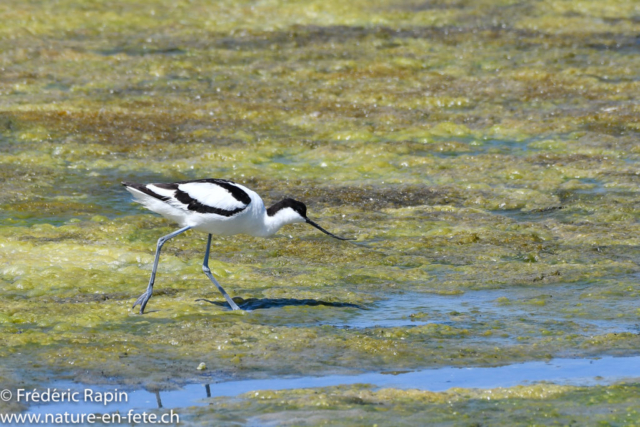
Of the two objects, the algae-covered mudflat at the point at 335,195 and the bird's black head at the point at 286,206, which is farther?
the bird's black head at the point at 286,206

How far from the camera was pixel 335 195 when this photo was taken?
945 centimetres

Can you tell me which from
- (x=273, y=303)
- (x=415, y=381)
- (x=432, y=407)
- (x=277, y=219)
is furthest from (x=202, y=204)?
(x=432, y=407)

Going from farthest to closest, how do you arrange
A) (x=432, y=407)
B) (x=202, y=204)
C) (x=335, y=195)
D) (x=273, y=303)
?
(x=335, y=195) → (x=273, y=303) → (x=202, y=204) → (x=432, y=407)

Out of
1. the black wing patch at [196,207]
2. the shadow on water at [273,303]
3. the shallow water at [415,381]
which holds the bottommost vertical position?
the shallow water at [415,381]

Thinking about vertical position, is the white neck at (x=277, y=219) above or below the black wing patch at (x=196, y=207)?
below

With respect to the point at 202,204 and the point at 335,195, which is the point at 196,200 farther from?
the point at 335,195

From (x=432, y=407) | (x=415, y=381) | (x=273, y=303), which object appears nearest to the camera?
(x=432, y=407)

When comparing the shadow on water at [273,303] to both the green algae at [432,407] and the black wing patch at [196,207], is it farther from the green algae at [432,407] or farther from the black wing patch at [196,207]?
the green algae at [432,407]

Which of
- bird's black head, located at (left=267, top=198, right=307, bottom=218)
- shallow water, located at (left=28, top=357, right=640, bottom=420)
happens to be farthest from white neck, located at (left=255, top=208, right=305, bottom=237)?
shallow water, located at (left=28, top=357, right=640, bottom=420)

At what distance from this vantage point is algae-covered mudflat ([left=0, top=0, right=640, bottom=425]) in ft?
18.3

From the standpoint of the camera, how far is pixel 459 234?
27.2 ft

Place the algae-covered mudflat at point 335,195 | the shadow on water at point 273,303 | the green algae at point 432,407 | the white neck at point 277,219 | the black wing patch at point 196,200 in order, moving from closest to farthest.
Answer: the green algae at point 432,407 → the algae-covered mudflat at point 335,195 → the black wing patch at point 196,200 → the shadow on water at point 273,303 → the white neck at point 277,219

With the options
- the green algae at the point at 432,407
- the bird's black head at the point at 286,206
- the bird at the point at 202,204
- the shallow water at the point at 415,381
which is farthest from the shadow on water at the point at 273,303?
the green algae at the point at 432,407

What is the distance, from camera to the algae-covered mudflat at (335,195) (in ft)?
18.3
